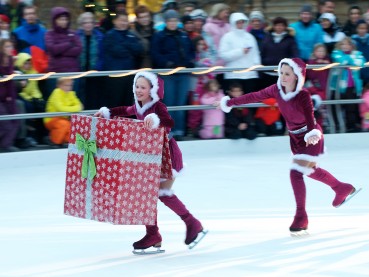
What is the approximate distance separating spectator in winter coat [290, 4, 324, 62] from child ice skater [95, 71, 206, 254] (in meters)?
5.51

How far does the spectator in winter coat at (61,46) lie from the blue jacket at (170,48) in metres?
0.83

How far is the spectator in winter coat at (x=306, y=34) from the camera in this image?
12.7 meters

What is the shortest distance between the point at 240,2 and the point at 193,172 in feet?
23.1

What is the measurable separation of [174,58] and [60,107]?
1386mm

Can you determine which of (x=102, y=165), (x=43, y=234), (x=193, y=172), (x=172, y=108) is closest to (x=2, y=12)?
(x=172, y=108)

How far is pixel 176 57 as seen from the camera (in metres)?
11.9

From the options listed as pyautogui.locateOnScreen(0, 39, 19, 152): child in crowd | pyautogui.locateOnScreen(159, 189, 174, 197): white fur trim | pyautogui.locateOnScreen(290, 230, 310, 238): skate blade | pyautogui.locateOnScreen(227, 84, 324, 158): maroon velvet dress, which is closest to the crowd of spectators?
pyautogui.locateOnScreen(0, 39, 19, 152): child in crowd

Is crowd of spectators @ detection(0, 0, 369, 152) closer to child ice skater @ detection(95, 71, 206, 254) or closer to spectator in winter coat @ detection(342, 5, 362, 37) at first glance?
spectator in winter coat @ detection(342, 5, 362, 37)

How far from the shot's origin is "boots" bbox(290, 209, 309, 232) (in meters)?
7.95

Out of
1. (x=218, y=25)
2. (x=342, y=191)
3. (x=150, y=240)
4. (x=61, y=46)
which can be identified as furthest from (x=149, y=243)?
(x=218, y=25)

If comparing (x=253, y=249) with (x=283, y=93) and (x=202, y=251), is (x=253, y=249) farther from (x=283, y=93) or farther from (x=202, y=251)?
(x=283, y=93)

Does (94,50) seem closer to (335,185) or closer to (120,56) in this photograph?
(120,56)

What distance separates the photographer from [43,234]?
8.18 m

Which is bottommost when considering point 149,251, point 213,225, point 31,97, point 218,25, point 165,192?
point 213,225
